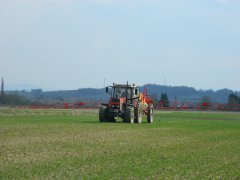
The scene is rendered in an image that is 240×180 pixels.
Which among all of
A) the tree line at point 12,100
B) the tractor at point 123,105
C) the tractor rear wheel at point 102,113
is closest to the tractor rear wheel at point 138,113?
the tractor at point 123,105

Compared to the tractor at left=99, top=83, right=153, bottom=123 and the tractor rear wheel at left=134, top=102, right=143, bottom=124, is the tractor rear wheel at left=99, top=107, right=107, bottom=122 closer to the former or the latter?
the tractor at left=99, top=83, right=153, bottom=123

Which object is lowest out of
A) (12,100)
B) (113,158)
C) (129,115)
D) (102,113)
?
(113,158)

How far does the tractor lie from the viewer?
39.9 m

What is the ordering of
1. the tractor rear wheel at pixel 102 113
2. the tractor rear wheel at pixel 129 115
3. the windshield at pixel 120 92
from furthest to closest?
the windshield at pixel 120 92, the tractor rear wheel at pixel 102 113, the tractor rear wheel at pixel 129 115

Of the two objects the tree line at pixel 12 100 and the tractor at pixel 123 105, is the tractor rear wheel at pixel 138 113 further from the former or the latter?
the tree line at pixel 12 100

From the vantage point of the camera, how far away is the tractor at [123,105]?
3991 centimetres

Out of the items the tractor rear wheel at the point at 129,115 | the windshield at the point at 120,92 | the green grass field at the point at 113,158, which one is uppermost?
the windshield at the point at 120,92

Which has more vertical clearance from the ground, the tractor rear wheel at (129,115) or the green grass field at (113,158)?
the tractor rear wheel at (129,115)

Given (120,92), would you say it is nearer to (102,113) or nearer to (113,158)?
(102,113)

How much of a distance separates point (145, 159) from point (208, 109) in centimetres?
8059

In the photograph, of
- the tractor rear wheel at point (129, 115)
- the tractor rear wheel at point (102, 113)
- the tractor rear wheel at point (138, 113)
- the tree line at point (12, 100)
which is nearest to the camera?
the tractor rear wheel at point (129, 115)

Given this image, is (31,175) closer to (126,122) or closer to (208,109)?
(126,122)

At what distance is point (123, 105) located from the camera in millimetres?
40344

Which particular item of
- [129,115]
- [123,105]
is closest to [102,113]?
[123,105]
